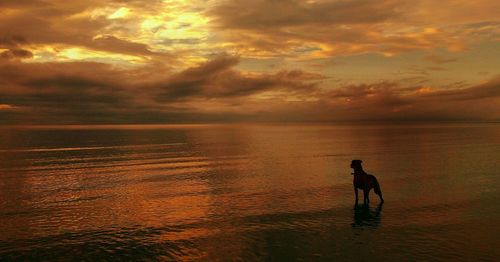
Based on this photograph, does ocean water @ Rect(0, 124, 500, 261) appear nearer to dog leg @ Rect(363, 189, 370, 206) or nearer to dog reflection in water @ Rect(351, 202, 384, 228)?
dog reflection in water @ Rect(351, 202, 384, 228)

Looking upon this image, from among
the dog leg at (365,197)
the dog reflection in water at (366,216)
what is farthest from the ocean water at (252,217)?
the dog leg at (365,197)

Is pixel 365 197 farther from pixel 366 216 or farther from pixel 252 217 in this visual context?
pixel 252 217

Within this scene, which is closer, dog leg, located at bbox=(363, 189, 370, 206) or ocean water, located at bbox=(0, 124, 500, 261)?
ocean water, located at bbox=(0, 124, 500, 261)


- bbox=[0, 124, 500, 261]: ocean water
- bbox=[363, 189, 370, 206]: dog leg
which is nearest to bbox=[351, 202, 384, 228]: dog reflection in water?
bbox=[0, 124, 500, 261]: ocean water

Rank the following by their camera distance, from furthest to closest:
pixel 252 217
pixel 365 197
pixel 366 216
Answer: pixel 365 197
pixel 252 217
pixel 366 216

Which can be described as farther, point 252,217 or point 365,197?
point 365,197

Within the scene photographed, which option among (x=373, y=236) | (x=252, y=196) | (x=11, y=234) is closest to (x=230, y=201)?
(x=252, y=196)

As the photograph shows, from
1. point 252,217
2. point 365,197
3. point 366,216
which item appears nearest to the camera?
point 366,216

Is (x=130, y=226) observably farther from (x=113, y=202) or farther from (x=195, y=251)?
(x=113, y=202)

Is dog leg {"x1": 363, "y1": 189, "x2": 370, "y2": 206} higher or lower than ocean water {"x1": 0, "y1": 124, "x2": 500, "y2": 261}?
higher

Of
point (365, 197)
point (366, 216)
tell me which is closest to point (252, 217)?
point (366, 216)

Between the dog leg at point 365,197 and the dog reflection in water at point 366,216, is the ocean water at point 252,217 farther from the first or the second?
the dog leg at point 365,197

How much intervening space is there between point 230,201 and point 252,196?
270cm

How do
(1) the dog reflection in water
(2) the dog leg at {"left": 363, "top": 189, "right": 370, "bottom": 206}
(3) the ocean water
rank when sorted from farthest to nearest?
(2) the dog leg at {"left": 363, "top": 189, "right": 370, "bottom": 206}
(1) the dog reflection in water
(3) the ocean water
